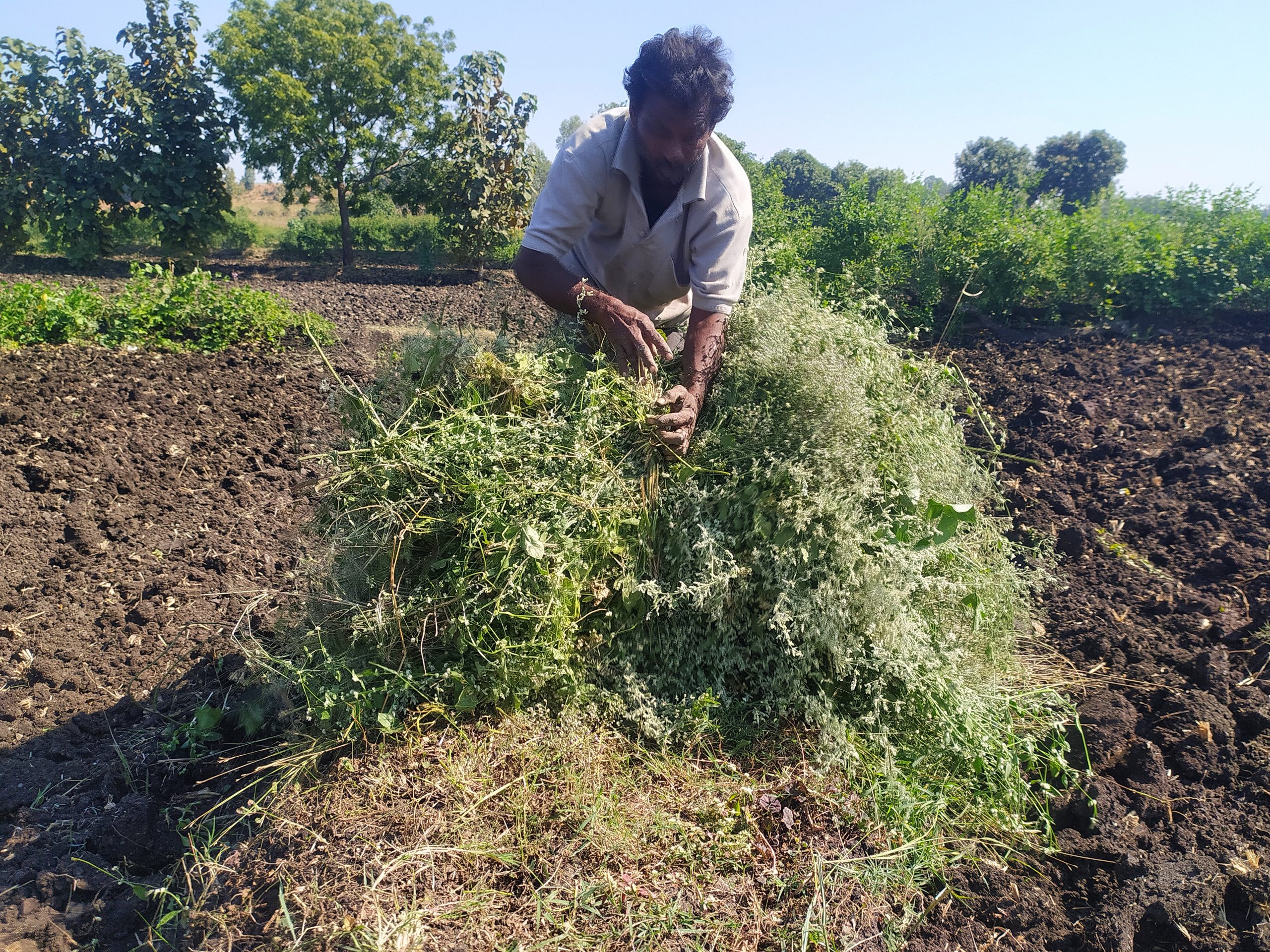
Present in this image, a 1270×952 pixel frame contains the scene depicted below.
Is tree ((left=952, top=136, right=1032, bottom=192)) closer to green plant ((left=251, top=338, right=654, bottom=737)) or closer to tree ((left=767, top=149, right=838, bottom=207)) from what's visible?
tree ((left=767, top=149, right=838, bottom=207))

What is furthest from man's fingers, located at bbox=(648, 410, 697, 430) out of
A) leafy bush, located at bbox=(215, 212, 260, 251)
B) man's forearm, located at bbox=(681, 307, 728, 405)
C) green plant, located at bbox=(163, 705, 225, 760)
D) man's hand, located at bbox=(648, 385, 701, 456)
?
leafy bush, located at bbox=(215, 212, 260, 251)

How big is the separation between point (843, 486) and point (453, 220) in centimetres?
1575

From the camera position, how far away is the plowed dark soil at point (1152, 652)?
2230 mm

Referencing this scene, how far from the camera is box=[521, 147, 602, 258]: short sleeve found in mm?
2779

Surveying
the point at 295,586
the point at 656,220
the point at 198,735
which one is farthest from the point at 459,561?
the point at 295,586

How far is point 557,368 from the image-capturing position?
8.72 ft

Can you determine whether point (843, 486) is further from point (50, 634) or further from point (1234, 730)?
point (50, 634)

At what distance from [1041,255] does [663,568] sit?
8.63m

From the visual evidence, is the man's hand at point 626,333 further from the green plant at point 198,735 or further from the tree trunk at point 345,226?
the tree trunk at point 345,226

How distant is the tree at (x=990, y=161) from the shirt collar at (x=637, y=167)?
150 ft

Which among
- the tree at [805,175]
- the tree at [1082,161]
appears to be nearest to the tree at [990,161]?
the tree at [1082,161]

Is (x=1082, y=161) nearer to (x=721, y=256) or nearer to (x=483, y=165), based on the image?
(x=483, y=165)

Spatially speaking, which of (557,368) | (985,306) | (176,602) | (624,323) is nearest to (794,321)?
(624,323)

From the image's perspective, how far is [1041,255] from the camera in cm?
909
